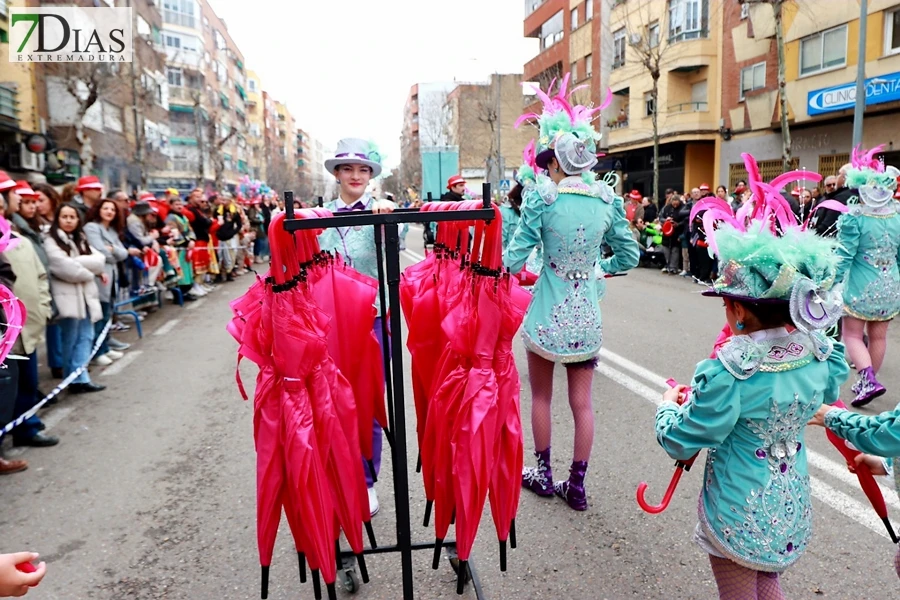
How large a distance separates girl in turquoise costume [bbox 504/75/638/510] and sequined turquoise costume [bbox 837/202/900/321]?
2655 millimetres

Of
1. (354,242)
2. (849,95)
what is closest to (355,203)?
(354,242)

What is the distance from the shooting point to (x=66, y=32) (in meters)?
12.6

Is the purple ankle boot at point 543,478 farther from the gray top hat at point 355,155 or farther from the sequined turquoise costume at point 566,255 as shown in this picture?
the gray top hat at point 355,155

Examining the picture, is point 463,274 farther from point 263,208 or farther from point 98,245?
point 263,208

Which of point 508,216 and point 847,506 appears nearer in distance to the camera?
point 847,506

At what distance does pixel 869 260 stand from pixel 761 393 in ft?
13.8

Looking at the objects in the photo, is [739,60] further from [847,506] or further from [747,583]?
[747,583]

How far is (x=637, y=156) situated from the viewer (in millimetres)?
32750

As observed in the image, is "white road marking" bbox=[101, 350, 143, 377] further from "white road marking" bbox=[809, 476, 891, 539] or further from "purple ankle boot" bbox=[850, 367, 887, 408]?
"purple ankle boot" bbox=[850, 367, 887, 408]

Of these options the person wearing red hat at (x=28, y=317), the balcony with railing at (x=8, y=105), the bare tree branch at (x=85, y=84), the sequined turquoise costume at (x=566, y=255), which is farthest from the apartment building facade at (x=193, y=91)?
the sequined turquoise costume at (x=566, y=255)

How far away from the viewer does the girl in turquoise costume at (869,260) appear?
5410 mm

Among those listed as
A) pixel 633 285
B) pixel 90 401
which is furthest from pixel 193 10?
pixel 90 401

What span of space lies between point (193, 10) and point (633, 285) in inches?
2465

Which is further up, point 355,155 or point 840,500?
point 355,155
